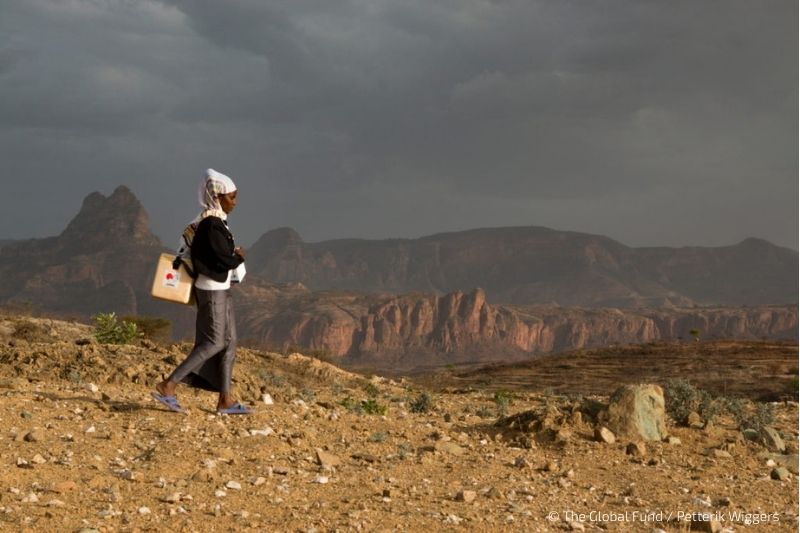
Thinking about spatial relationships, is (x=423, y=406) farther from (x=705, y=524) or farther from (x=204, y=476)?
(x=705, y=524)

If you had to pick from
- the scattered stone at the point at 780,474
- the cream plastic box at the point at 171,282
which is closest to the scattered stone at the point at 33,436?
the cream plastic box at the point at 171,282

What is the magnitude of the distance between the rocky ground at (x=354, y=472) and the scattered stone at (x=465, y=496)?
0.5 inches

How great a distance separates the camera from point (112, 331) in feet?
63.5

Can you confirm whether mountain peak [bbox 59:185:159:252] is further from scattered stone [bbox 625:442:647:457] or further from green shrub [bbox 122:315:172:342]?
scattered stone [bbox 625:442:647:457]

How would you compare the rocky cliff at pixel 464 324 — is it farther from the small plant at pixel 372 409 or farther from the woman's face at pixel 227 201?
the woman's face at pixel 227 201

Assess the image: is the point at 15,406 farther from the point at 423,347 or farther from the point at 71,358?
the point at 423,347

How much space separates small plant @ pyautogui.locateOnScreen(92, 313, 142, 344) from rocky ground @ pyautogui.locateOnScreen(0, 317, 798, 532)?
851cm

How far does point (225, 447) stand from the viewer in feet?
23.6

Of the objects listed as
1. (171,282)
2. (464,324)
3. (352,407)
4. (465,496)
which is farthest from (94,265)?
(465,496)

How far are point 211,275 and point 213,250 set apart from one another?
0.28 metres

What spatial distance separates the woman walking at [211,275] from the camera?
788cm

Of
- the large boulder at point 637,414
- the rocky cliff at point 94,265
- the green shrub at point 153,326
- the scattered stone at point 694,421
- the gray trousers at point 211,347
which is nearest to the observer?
the gray trousers at point 211,347

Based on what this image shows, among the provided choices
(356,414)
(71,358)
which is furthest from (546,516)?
(71,358)

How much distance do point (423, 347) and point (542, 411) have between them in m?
117
